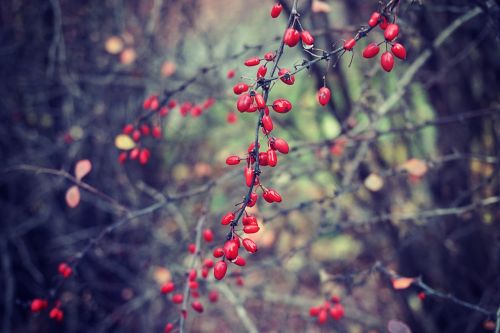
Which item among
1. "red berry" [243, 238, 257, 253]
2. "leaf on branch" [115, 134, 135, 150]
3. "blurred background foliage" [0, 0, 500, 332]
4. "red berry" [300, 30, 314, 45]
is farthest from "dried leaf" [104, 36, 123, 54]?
"red berry" [243, 238, 257, 253]

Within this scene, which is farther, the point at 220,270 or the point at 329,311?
the point at 329,311

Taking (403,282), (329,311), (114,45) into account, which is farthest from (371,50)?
(114,45)


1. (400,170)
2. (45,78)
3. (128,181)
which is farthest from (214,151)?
(400,170)

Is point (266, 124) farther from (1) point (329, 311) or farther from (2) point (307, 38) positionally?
(1) point (329, 311)

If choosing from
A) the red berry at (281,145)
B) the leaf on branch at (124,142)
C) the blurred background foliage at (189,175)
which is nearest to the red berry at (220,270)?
the red berry at (281,145)

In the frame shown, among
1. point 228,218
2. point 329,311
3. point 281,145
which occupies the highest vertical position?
point 281,145

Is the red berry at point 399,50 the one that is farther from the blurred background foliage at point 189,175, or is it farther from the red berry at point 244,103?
the blurred background foliage at point 189,175
